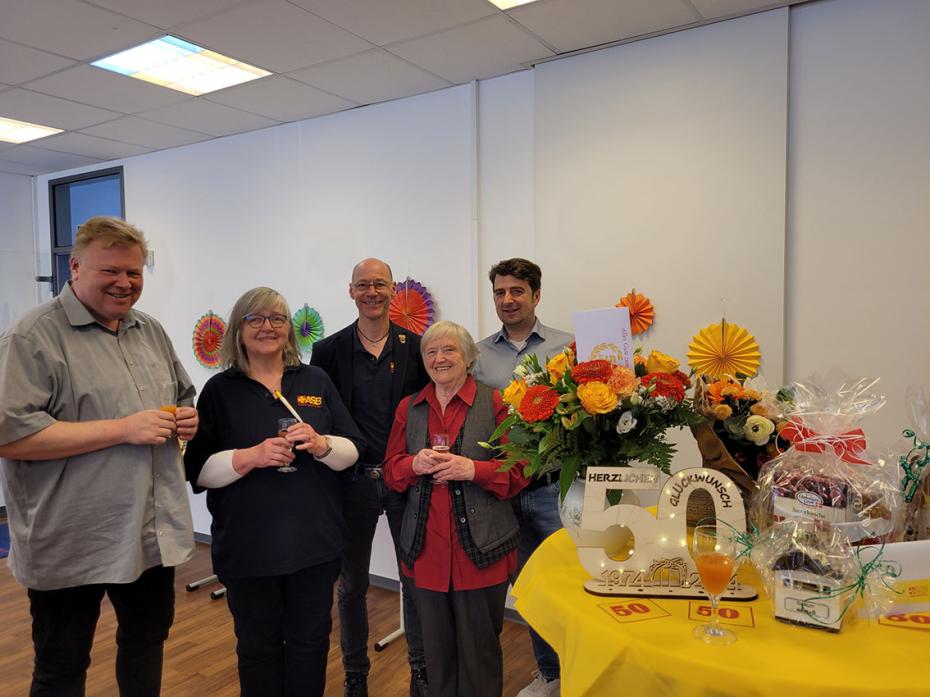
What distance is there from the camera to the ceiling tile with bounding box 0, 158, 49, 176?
533 cm

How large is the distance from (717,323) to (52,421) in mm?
2533

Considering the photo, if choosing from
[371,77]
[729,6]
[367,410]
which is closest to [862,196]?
[729,6]

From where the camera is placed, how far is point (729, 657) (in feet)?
3.64

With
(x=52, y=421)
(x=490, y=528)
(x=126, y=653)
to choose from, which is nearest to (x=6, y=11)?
(x=52, y=421)

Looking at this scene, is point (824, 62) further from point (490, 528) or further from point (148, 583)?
point (148, 583)

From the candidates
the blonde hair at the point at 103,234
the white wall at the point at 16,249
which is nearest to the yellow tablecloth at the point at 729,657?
the blonde hair at the point at 103,234

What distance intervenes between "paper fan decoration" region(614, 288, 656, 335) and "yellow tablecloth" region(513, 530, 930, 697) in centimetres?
179

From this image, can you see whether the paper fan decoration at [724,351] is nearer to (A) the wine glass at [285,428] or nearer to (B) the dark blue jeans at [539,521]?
(B) the dark blue jeans at [539,521]

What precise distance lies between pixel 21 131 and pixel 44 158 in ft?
2.17

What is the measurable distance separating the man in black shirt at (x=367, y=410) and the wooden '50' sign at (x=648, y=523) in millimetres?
1237

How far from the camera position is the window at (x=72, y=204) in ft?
17.5

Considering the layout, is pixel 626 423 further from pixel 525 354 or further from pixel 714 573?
pixel 525 354

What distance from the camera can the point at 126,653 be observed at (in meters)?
2.05

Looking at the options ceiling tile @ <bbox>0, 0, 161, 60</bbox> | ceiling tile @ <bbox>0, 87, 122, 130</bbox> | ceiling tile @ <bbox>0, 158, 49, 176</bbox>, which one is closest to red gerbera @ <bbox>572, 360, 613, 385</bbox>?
ceiling tile @ <bbox>0, 0, 161, 60</bbox>
